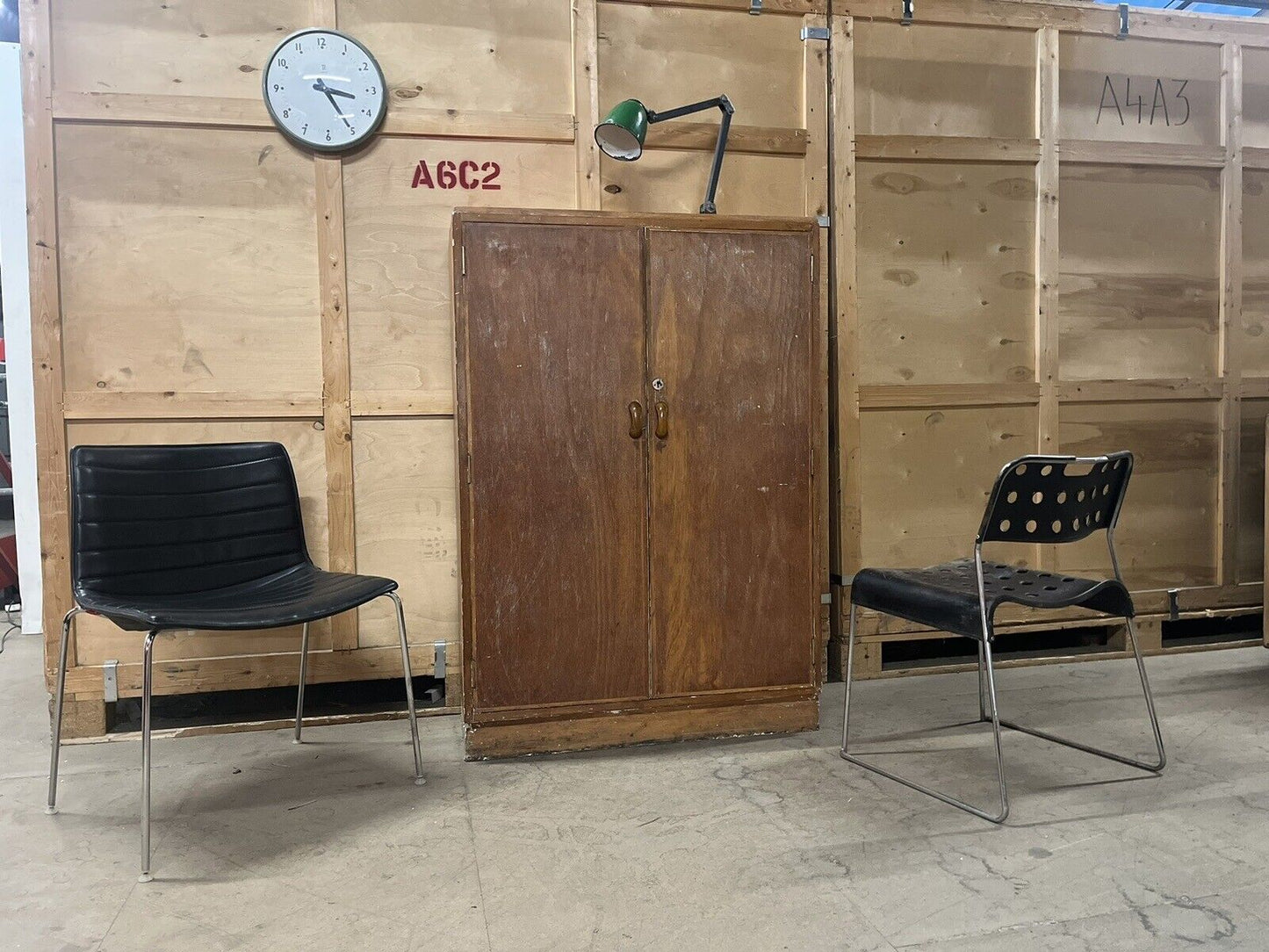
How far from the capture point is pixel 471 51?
2869mm

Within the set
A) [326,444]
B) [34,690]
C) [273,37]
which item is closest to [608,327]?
[326,444]

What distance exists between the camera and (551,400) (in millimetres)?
2445

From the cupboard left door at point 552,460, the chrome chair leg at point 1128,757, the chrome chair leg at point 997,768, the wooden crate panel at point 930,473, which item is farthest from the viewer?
the wooden crate panel at point 930,473

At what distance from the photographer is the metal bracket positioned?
8.75 ft

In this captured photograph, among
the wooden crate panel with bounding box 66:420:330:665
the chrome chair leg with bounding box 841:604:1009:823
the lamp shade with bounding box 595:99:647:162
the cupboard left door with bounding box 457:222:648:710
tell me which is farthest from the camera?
the wooden crate panel with bounding box 66:420:330:665

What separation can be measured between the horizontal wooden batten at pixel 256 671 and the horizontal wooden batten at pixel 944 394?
5.39ft

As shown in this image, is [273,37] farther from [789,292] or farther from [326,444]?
[789,292]

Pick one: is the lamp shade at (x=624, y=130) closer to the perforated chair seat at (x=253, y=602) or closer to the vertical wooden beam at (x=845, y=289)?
the vertical wooden beam at (x=845, y=289)

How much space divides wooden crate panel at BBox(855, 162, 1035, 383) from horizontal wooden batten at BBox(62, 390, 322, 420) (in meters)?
1.87

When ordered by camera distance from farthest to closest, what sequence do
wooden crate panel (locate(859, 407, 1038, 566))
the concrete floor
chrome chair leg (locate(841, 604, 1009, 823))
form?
wooden crate panel (locate(859, 407, 1038, 566))
chrome chair leg (locate(841, 604, 1009, 823))
the concrete floor

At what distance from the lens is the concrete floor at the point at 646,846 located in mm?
1625

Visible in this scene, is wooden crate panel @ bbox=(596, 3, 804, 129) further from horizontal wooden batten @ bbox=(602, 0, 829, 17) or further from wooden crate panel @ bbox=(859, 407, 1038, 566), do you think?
wooden crate panel @ bbox=(859, 407, 1038, 566)

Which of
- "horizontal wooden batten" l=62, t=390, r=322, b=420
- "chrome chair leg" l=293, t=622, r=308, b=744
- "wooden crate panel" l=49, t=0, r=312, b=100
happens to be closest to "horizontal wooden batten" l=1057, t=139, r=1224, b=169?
"wooden crate panel" l=49, t=0, r=312, b=100

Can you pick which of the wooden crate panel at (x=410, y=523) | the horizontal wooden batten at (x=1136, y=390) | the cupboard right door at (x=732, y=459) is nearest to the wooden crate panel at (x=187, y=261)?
the wooden crate panel at (x=410, y=523)
